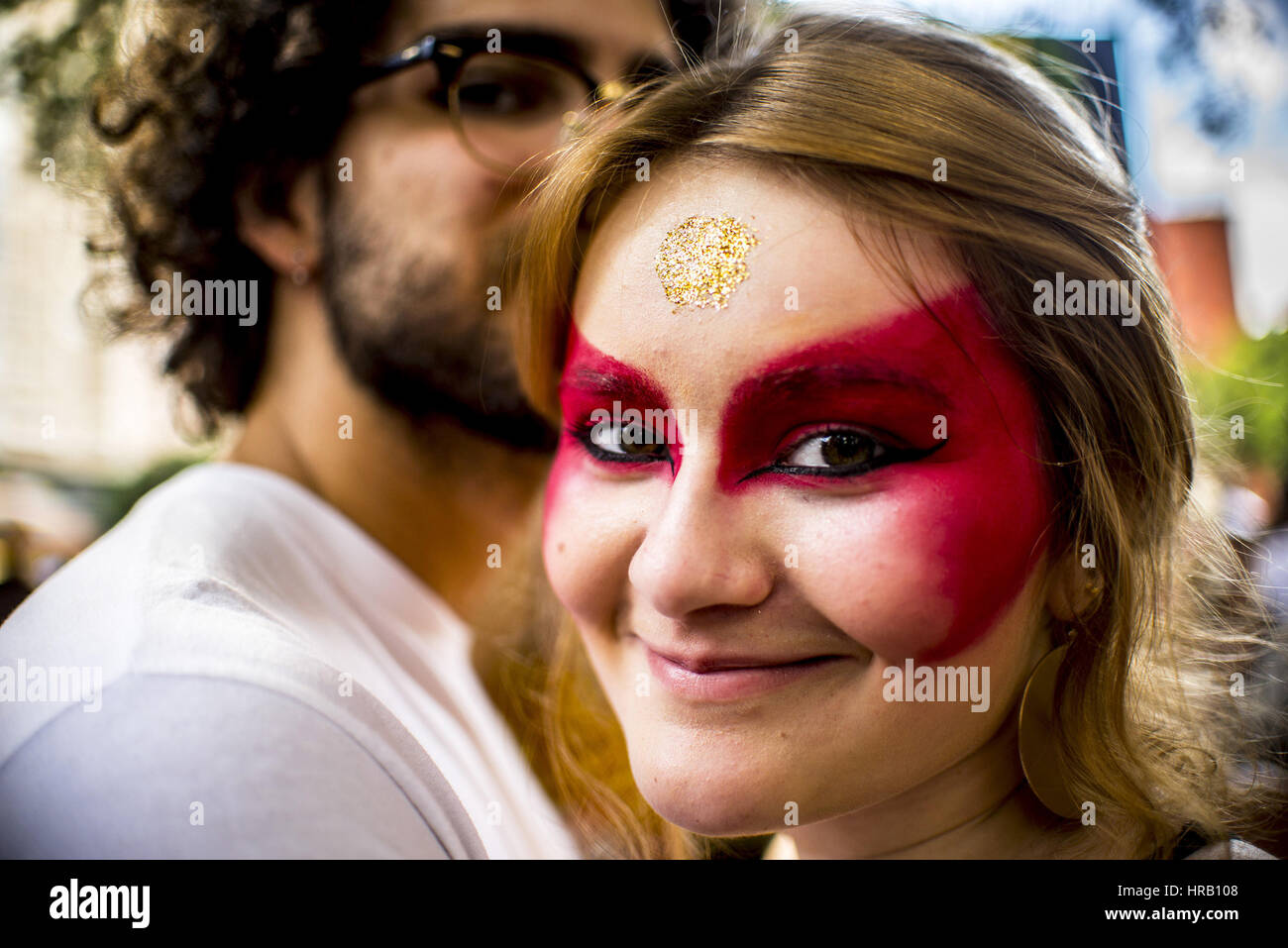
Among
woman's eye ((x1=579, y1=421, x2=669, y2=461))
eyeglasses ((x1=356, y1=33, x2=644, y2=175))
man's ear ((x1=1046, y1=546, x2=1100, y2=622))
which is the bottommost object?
man's ear ((x1=1046, y1=546, x2=1100, y2=622))

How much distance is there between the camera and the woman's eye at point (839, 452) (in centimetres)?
87

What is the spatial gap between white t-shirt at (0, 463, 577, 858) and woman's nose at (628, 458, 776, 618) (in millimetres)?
343

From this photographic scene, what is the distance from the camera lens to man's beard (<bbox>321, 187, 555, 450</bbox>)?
1.27m

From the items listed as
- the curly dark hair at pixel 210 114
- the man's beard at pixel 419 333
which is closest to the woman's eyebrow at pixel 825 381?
the man's beard at pixel 419 333

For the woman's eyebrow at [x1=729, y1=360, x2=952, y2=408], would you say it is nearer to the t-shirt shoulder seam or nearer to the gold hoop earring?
the gold hoop earring

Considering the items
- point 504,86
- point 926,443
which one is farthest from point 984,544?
point 504,86

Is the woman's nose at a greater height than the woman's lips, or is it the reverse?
the woman's nose

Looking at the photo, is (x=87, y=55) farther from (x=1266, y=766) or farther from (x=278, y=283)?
(x=1266, y=766)

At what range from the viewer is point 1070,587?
0.94 meters

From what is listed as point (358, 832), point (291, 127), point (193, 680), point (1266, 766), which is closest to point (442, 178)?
point (291, 127)

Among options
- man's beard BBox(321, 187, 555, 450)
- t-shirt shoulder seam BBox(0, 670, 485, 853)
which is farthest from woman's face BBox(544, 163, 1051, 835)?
man's beard BBox(321, 187, 555, 450)

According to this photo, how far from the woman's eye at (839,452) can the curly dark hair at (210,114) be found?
2.45ft

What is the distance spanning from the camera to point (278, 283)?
1425mm

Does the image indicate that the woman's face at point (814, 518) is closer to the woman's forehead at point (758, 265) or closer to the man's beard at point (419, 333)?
the woman's forehead at point (758, 265)
